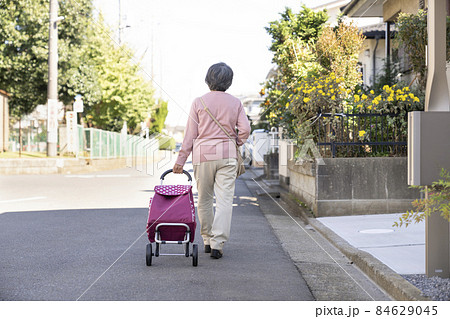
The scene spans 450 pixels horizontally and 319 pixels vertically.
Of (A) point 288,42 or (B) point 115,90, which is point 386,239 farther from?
(B) point 115,90

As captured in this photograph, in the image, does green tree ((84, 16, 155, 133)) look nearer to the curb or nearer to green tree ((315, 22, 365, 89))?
green tree ((315, 22, 365, 89))

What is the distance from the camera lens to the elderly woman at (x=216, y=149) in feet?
19.2

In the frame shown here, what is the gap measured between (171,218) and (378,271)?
6.22 feet

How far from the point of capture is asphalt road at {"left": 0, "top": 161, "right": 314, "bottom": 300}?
14.8ft

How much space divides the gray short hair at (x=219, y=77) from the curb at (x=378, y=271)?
210 cm

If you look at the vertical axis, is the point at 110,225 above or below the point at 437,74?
below

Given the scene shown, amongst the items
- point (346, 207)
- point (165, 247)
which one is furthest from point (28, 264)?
point (346, 207)

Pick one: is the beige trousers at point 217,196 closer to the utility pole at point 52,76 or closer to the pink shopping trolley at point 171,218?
the pink shopping trolley at point 171,218

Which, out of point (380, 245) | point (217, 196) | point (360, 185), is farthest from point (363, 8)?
point (217, 196)

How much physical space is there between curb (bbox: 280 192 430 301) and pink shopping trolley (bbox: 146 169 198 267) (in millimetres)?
1540

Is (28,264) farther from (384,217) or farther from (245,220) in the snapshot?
(384,217)

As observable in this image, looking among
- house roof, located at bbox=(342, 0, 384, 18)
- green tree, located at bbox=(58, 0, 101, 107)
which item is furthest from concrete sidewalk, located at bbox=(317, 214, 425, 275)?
green tree, located at bbox=(58, 0, 101, 107)

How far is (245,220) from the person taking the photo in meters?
9.18

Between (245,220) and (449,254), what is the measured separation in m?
4.77
